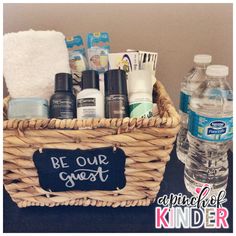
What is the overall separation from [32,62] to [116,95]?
186 mm

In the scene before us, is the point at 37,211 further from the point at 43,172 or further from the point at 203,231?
the point at 203,231

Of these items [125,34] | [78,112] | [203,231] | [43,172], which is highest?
[125,34]

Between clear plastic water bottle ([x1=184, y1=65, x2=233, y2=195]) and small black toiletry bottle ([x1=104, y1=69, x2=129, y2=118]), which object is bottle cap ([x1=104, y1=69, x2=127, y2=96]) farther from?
clear plastic water bottle ([x1=184, y1=65, x2=233, y2=195])

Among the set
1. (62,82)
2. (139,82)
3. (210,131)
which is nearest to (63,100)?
(62,82)

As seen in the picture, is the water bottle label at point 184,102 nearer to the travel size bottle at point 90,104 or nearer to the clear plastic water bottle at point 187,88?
the clear plastic water bottle at point 187,88

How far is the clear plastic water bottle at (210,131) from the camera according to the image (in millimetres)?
510

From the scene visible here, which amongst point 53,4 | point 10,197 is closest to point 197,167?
point 10,197

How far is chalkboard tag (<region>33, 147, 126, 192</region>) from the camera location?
19.2 inches

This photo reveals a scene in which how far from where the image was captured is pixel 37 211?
1.79ft

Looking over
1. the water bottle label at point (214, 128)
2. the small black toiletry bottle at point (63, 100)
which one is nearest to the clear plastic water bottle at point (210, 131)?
the water bottle label at point (214, 128)

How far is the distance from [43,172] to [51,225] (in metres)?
0.10

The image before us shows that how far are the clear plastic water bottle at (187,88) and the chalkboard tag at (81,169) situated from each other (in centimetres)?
23

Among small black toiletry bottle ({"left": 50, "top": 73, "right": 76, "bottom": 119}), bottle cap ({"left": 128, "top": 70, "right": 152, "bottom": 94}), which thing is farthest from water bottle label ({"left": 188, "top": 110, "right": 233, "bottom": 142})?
small black toiletry bottle ({"left": 50, "top": 73, "right": 76, "bottom": 119})

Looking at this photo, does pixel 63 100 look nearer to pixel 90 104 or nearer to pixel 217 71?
pixel 90 104
